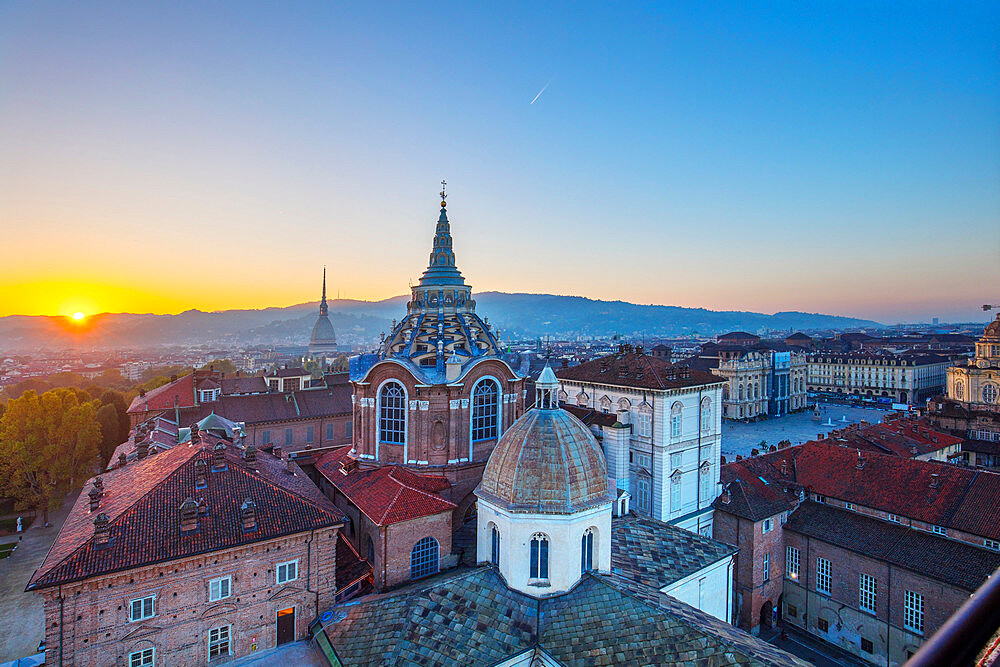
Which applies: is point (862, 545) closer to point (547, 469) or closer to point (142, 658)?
point (547, 469)

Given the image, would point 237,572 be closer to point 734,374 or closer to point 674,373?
point 674,373

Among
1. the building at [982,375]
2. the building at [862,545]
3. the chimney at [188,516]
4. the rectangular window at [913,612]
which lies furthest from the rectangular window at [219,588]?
the building at [982,375]

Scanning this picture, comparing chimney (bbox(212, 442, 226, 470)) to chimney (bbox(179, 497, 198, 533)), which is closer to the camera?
chimney (bbox(179, 497, 198, 533))

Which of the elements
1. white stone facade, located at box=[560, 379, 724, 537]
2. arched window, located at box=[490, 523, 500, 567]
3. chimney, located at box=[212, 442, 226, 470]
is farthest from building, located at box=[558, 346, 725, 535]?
chimney, located at box=[212, 442, 226, 470]

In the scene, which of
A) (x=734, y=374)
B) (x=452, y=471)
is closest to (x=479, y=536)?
(x=452, y=471)

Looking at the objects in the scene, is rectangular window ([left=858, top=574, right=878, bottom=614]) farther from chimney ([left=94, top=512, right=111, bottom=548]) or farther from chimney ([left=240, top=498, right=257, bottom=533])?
chimney ([left=94, top=512, right=111, bottom=548])

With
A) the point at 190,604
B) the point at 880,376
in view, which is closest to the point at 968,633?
the point at 190,604
